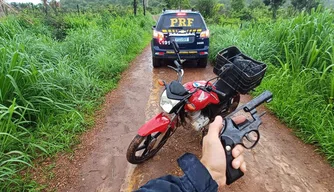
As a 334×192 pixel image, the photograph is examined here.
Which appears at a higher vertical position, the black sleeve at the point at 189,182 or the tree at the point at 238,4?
the tree at the point at 238,4

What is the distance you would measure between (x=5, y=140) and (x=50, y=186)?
712 millimetres

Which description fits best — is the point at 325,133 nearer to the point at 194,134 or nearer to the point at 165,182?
the point at 194,134

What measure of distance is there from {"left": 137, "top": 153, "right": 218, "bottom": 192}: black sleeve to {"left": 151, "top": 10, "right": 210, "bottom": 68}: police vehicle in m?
4.68

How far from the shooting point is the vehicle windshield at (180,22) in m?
5.42

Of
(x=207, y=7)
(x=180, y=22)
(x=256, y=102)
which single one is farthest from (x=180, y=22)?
(x=207, y=7)

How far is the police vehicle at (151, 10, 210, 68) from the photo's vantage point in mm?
5305

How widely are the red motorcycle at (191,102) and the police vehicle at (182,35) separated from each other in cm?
248

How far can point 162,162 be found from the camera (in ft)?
8.92

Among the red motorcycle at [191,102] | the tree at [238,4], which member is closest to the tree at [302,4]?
the tree at [238,4]

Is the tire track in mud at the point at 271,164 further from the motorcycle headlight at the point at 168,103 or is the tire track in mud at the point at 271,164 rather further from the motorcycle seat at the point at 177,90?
the motorcycle seat at the point at 177,90

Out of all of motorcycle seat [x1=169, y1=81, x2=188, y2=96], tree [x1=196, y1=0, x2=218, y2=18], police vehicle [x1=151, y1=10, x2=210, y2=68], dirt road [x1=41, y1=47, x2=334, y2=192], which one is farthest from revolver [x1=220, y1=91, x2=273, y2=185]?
tree [x1=196, y1=0, x2=218, y2=18]

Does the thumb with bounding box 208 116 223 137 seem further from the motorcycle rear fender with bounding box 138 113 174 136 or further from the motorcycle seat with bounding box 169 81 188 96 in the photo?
the motorcycle rear fender with bounding box 138 113 174 136

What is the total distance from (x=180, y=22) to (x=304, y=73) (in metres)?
2.90

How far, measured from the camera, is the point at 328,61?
392 cm
